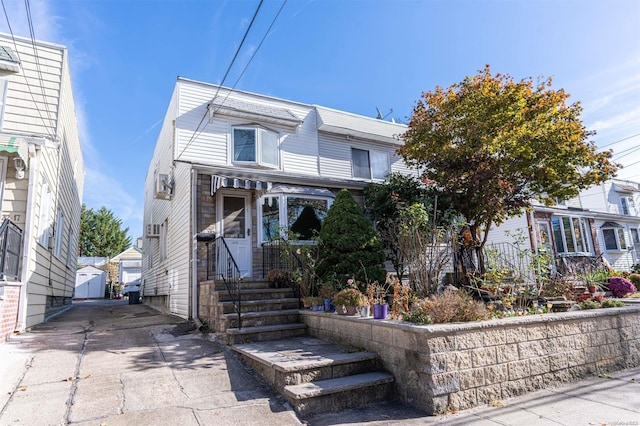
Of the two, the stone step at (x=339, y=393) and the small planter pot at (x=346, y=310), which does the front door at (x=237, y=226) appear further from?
the stone step at (x=339, y=393)

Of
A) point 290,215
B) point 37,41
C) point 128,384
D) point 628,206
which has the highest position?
point 37,41

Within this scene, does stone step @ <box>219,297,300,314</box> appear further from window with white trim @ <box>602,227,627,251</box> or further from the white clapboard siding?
window with white trim @ <box>602,227,627,251</box>

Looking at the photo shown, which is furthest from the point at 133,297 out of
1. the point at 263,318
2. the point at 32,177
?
the point at 263,318

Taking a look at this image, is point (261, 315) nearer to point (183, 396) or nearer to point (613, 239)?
point (183, 396)

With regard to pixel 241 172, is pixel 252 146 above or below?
above

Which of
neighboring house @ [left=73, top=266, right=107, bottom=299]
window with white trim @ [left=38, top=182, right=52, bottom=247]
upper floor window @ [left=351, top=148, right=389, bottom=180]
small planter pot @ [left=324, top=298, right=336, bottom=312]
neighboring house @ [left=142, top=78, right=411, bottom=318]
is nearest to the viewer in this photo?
small planter pot @ [left=324, top=298, right=336, bottom=312]

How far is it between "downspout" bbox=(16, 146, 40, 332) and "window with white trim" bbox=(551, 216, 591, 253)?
2054 cm

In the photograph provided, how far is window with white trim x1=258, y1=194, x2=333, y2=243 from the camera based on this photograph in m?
9.27

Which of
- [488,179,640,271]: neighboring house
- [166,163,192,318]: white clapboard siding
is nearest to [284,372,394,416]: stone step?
[166,163,192,318]: white clapboard siding

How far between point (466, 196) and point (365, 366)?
682cm

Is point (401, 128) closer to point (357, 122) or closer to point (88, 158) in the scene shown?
point (357, 122)

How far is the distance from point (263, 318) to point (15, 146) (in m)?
5.46

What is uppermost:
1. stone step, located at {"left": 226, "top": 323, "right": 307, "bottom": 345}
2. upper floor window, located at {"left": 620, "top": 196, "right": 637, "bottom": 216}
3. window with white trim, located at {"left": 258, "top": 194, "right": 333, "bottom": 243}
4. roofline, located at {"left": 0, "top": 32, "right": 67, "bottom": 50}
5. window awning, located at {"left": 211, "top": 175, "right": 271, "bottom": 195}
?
roofline, located at {"left": 0, "top": 32, "right": 67, "bottom": 50}

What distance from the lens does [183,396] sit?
154 inches
